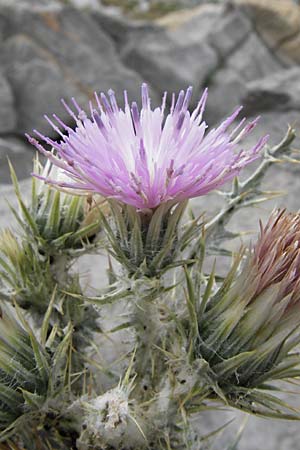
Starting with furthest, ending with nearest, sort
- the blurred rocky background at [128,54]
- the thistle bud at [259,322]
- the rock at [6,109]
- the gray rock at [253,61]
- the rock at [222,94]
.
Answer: the gray rock at [253,61] → the rock at [222,94] → the blurred rocky background at [128,54] → the rock at [6,109] → the thistle bud at [259,322]

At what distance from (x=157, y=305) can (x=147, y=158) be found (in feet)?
1.20

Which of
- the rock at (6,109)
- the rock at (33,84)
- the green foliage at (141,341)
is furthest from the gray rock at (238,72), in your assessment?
the green foliage at (141,341)

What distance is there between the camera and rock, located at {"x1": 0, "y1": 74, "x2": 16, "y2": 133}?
10.5m

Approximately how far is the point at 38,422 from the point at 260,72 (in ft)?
45.2

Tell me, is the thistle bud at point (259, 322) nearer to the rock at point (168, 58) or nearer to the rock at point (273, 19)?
the rock at point (168, 58)

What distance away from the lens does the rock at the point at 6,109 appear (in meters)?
10.5

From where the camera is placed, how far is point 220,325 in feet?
3.96

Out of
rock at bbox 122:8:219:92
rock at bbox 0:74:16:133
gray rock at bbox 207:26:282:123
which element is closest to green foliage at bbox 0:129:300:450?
rock at bbox 0:74:16:133

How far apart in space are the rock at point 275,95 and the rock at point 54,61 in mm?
5409

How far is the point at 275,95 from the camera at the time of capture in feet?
16.7

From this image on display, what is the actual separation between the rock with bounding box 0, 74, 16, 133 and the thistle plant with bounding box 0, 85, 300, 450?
954 centimetres

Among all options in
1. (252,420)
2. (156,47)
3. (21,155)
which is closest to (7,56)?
(156,47)

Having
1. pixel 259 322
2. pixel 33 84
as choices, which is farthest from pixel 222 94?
pixel 259 322

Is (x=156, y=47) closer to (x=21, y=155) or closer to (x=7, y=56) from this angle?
(x=7, y=56)
